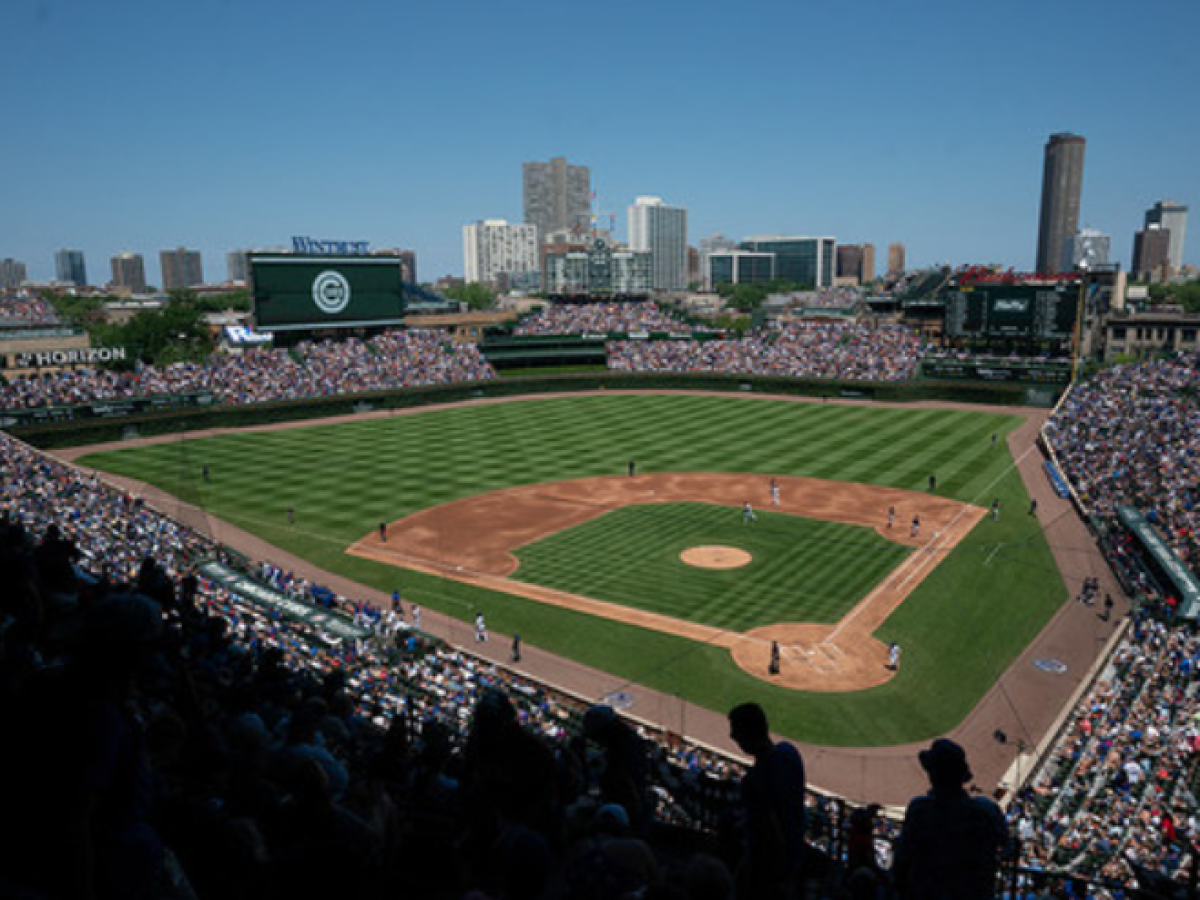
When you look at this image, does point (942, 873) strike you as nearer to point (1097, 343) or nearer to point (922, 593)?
point (922, 593)

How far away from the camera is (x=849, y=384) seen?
6700cm

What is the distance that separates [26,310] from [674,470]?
3123 inches

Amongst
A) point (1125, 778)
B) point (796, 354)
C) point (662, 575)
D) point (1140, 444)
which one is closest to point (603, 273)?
point (796, 354)

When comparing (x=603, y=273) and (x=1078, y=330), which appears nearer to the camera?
(x=1078, y=330)

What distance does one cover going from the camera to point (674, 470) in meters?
44.7

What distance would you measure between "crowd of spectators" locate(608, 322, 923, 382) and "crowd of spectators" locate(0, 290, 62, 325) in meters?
58.5

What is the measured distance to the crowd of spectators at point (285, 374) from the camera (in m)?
55.3

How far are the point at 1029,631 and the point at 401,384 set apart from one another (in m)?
53.3

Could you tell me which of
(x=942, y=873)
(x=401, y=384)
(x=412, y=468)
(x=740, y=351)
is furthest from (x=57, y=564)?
(x=740, y=351)

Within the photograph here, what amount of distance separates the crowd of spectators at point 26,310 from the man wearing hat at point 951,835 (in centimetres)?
9618

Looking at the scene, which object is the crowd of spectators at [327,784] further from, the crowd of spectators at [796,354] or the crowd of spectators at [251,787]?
the crowd of spectators at [796,354]

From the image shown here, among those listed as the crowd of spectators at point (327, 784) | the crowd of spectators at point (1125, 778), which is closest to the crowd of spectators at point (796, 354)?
the crowd of spectators at point (1125, 778)

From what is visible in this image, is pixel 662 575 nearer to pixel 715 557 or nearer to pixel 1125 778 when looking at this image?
pixel 715 557

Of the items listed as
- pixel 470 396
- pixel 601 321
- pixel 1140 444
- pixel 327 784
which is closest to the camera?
pixel 327 784
